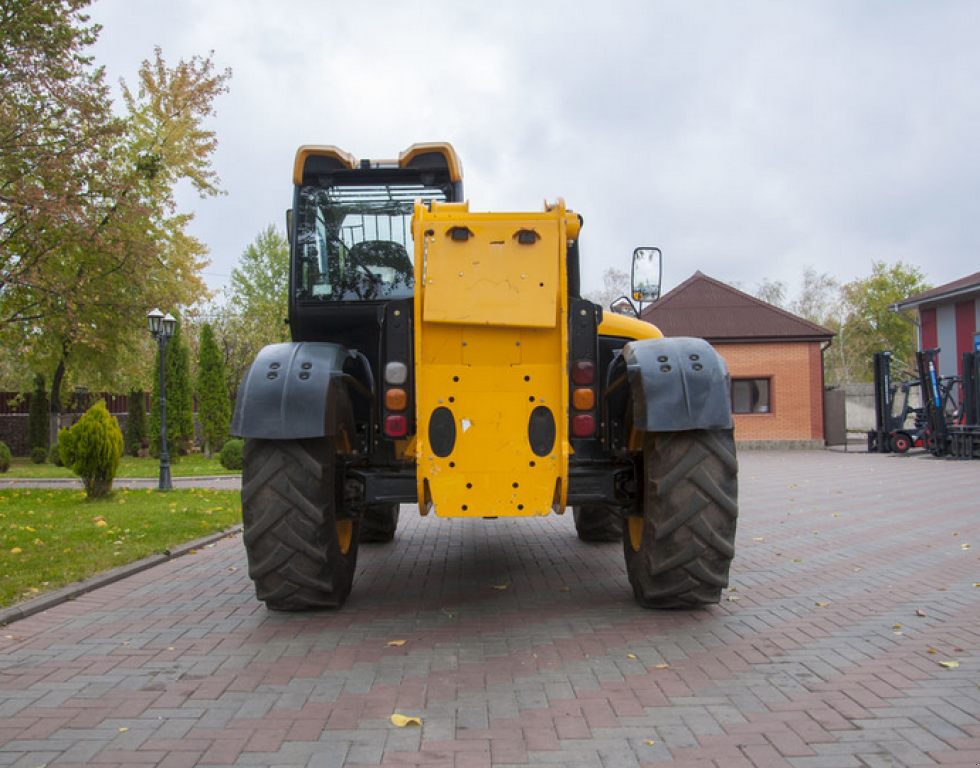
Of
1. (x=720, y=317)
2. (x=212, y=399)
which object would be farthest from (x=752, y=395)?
(x=212, y=399)

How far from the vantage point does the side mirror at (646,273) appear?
5742 millimetres

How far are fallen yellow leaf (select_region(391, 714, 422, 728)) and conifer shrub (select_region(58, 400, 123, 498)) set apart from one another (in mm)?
9587

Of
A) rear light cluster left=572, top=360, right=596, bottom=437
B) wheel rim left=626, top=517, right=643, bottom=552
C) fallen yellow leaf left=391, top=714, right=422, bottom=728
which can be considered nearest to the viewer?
fallen yellow leaf left=391, top=714, right=422, bottom=728

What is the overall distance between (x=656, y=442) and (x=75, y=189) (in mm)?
14180

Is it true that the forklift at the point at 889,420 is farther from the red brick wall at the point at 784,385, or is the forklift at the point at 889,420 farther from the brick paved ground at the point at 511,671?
the brick paved ground at the point at 511,671

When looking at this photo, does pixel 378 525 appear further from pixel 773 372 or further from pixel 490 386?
pixel 773 372

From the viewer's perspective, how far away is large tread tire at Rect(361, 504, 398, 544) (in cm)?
741

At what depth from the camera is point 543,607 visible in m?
5.05

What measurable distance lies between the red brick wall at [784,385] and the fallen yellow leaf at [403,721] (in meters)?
25.3

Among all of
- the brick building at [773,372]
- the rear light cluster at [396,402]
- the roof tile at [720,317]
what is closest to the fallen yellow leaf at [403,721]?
the rear light cluster at [396,402]

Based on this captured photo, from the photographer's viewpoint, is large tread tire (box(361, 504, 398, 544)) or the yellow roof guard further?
large tread tire (box(361, 504, 398, 544))

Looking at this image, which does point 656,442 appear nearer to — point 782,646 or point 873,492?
point 782,646

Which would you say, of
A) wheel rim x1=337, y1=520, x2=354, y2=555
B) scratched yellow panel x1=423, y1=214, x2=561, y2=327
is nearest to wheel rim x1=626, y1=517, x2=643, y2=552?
scratched yellow panel x1=423, y1=214, x2=561, y2=327

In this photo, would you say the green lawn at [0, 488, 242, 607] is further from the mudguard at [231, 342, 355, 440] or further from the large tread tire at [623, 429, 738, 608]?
the large tread tire at [623, 429, 738, 608]
